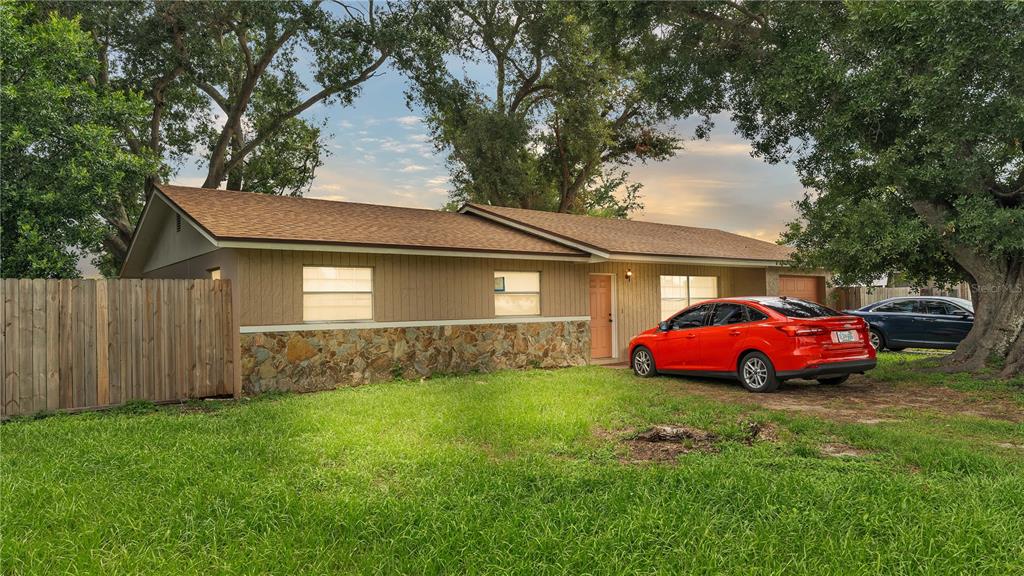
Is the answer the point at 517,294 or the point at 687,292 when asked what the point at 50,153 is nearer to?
the point at 517,294

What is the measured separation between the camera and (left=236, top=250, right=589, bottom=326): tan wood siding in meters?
10.4

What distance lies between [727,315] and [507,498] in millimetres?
7349

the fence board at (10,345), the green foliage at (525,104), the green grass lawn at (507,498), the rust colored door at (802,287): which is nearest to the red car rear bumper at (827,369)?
the green grass lawn at (507,498)

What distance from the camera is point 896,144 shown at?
36.3 ft

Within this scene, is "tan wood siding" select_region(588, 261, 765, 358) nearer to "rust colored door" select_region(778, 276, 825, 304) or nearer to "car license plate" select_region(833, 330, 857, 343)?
"rust colored door" select_region(778, 276, 825, 304)

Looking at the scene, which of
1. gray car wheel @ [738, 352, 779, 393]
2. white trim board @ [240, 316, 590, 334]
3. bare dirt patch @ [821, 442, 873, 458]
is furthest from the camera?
white trim board @ [240, 316, 590, 334]

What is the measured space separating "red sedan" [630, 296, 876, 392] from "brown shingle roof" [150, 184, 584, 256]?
399 cm

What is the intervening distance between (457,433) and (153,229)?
11.5 metres

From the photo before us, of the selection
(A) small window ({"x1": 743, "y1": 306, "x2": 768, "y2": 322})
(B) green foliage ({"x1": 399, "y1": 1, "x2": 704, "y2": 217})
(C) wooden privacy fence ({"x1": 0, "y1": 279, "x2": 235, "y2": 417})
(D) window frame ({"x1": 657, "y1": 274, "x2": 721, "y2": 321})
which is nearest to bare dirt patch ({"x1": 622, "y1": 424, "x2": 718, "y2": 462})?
(A) small window ({"x1": 743, "y1": 306, "x2": 768, "y2": 322})

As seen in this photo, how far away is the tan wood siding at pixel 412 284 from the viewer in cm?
1042

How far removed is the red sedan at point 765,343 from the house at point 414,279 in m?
3.48

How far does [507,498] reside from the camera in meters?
4.40

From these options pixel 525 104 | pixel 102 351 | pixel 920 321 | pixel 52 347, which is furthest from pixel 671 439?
pixel 525 104

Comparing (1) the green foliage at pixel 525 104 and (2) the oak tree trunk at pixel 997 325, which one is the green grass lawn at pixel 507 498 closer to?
(2) the oak tree trunk at pixel 997 325
